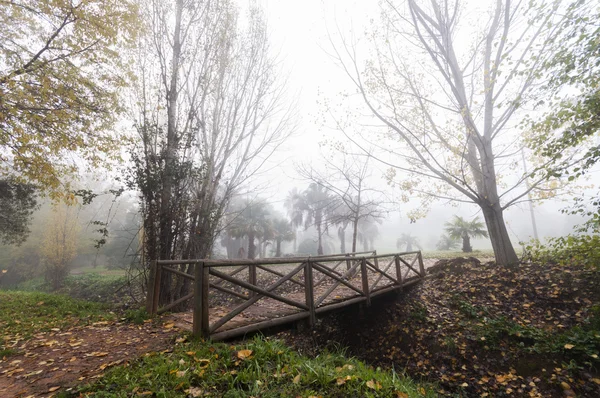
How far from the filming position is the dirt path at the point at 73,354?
107 inches

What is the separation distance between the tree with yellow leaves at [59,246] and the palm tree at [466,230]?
30688mm

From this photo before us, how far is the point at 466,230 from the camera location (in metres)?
19.2

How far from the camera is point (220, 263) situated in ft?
12.6

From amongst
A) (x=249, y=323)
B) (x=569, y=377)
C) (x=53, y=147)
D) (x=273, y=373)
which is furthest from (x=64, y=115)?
(x=569, y=377)

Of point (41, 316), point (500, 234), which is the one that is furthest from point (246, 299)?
point (500, 234)

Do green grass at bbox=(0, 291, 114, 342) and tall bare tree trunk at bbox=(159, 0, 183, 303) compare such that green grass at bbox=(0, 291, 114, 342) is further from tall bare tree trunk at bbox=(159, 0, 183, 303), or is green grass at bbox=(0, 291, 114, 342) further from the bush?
the bush

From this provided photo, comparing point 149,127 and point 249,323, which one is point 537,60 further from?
point 149,127

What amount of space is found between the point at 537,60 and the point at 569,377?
6.22 metres

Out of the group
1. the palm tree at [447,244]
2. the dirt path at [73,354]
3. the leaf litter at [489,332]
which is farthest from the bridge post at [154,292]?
the palm tree at [447,244]

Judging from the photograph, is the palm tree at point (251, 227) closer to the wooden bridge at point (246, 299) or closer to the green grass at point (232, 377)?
the wooden bridge at point (246, 299)

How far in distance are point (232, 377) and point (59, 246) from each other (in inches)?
1006

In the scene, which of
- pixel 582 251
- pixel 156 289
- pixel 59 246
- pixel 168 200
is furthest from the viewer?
pixel 59 246

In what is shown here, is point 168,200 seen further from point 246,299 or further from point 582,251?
point 582,251

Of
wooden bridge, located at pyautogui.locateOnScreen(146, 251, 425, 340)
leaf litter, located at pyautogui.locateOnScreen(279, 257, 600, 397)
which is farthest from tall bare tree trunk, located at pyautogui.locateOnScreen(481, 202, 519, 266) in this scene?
wooden bridge, located at pyautogui.locateOnScreen(146, 251, 425, 340)
